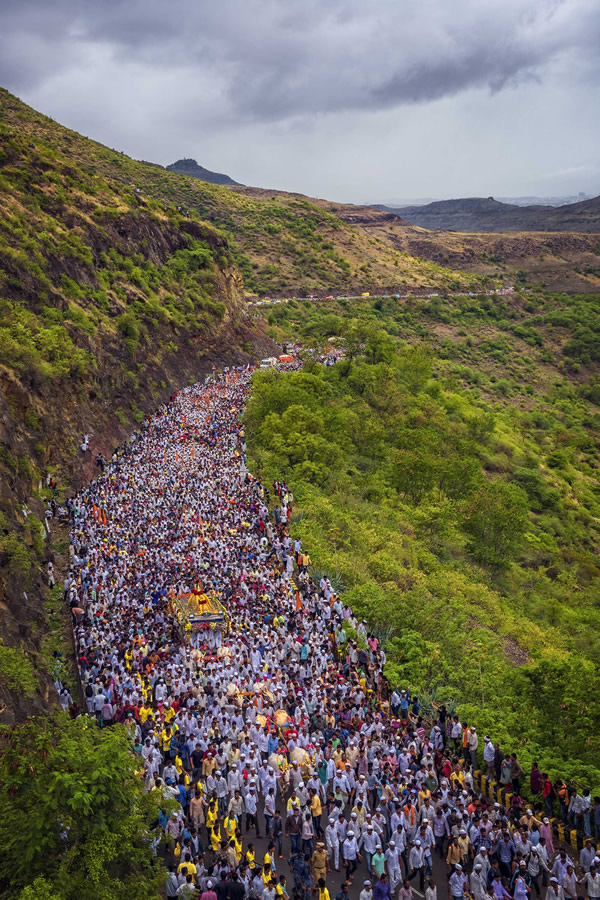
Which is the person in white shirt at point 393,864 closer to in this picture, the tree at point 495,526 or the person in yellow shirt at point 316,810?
the person in yellow shirt at point 316,810

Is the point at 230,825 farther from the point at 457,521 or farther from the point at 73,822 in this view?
the point at 457,521

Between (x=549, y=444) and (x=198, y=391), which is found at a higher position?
(x=198, y=391)

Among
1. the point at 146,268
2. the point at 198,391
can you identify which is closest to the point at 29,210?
the point at 146,268

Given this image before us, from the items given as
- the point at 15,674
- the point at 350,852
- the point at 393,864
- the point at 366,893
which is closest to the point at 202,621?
the point at 15,674

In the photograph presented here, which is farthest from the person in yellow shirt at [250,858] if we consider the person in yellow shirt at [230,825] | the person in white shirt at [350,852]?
the person in white shirt at [350,852]

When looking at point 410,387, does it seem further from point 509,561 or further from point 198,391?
point 509,561

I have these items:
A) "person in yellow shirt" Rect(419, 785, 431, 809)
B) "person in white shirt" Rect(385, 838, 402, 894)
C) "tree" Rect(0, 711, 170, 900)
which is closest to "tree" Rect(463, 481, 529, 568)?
"person in yellow shirt" Rect(419, 785, 431, 809)

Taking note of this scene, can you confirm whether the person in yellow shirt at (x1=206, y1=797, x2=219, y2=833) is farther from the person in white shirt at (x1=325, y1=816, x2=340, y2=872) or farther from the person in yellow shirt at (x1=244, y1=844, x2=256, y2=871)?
the person in white shirt at (x1=325, y1=816, x2=340, y2=872)
